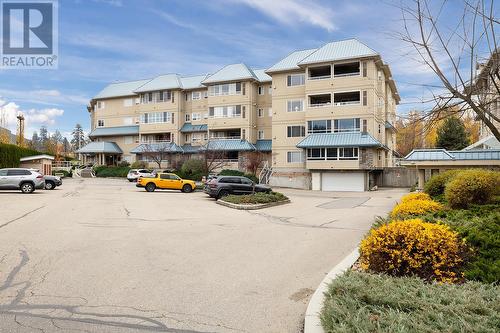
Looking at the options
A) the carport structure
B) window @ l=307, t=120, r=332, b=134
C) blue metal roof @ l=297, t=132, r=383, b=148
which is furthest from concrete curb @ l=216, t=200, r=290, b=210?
window @ l=307, t=120, r=332, b=134

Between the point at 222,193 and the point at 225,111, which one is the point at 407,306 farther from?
the point at 225,111

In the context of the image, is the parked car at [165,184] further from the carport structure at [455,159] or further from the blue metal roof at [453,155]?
the blue metal roof at [453,155]

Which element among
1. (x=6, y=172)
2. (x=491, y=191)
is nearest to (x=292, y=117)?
(x=6, y=172)

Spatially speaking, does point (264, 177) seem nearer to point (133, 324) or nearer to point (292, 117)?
point (292, 117)

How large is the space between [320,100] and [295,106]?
2.90 meters

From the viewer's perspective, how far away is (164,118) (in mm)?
56656

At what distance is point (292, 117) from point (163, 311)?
40.4m

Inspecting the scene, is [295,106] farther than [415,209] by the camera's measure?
Yes

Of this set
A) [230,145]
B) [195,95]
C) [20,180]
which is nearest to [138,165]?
[195,95]

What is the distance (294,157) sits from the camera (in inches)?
1742

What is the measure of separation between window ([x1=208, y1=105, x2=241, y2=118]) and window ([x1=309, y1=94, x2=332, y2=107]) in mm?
10631

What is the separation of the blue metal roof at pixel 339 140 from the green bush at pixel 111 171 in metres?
27.3

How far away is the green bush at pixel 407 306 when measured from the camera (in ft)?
12.8

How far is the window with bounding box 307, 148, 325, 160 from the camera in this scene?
133ft
